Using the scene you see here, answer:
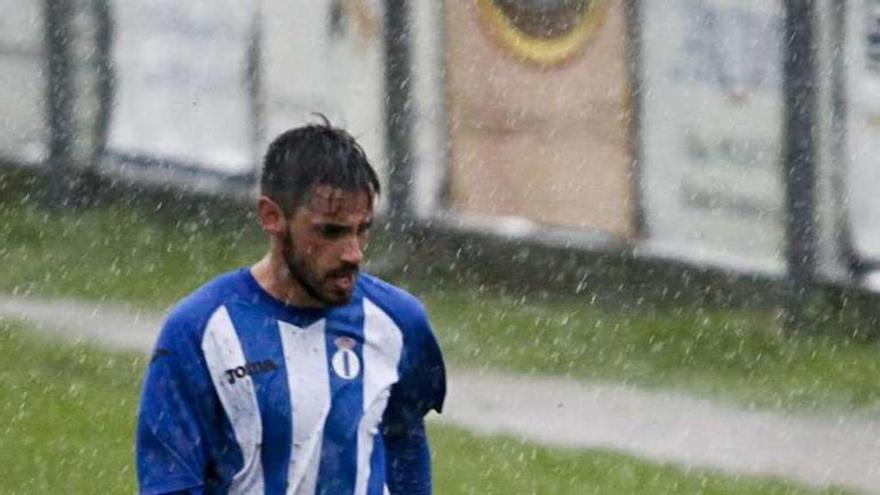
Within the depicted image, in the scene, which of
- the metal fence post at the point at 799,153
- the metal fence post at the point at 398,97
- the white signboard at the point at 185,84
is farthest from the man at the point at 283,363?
the white signboard at the point at 185,84

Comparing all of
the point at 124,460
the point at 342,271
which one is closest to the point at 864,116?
the point at 124,460

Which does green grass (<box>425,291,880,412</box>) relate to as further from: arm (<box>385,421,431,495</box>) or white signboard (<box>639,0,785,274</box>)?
arm (<box>385,421,431,495</box>)

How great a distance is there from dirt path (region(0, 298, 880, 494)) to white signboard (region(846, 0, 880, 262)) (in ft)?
5.24

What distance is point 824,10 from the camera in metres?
11.5

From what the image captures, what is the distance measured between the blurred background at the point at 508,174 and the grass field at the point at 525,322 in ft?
0.08

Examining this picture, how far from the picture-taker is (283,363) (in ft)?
13.9

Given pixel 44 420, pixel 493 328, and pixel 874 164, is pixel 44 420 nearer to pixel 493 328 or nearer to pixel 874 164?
pixel 493 328

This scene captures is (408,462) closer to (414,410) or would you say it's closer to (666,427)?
(414,410)

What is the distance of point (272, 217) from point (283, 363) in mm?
262

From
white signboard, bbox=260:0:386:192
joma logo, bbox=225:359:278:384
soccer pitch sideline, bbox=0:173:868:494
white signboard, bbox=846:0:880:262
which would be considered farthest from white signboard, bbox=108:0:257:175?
joma logo, bbox=225:359:278:384

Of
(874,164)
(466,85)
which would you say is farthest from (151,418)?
(466,85)

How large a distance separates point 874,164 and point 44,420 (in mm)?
4320

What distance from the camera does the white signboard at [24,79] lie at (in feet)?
48.4

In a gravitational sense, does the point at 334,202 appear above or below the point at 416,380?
above
